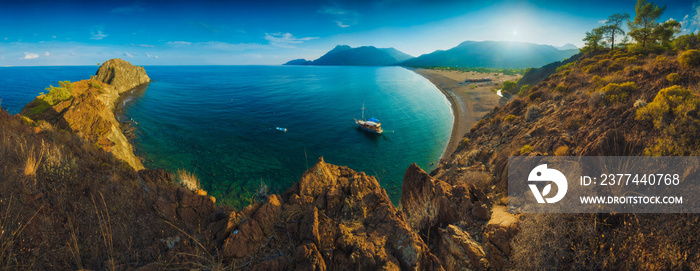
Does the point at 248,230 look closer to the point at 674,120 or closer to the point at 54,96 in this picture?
the point at 674,120

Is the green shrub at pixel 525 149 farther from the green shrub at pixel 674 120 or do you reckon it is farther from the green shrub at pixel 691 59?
the green shrub at pixel 691 59

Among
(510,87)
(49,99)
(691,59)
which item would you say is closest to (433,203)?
(691,59)

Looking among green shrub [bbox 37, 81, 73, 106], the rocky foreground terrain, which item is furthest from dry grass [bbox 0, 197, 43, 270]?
green shrub [bbox 37, 81, 73, 106]

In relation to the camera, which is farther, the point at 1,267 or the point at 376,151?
the point at 376,151

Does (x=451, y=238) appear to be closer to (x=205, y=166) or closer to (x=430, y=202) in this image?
(x=430, y=202)

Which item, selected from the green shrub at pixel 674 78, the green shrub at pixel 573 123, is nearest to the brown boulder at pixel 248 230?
the green shrub at pixel 573 123

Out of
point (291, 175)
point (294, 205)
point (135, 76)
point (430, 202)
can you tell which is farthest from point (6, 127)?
point (135, 76)
